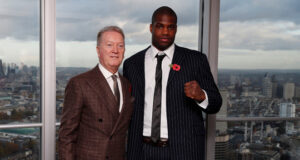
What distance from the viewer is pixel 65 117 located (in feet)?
5.22

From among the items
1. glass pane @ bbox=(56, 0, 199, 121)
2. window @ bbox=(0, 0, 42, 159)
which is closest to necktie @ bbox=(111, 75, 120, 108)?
glass pane @ bbox=(56, 0, 199, 121)

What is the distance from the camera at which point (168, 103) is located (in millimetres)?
1849

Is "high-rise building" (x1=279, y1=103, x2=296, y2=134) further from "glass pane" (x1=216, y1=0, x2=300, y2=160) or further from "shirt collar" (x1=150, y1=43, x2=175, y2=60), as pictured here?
"shirt collar" (x1=150, y1=43, x2=175, y2=60)

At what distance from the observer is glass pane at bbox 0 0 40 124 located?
7.76 feet

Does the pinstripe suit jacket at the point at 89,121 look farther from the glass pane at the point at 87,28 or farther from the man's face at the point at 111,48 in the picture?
the glass pane at the point at 87,28

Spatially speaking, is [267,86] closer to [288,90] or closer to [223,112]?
[288,90]

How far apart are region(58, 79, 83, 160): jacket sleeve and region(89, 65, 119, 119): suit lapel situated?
0.09 meters

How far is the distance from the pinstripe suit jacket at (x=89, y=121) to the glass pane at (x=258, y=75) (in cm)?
137

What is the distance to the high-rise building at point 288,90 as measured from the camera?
295cm

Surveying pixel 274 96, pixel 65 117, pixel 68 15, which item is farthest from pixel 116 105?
pixel 274 96

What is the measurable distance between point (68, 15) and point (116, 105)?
3.81ft

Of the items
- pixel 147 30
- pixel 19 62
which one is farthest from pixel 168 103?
pixel 19 62

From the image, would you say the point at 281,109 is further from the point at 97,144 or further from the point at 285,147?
the point at 97,144

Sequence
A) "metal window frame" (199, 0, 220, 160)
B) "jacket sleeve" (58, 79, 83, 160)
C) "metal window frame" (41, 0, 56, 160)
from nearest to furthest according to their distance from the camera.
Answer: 1. "jacket sleeve" (58, 79, 83, 160)
2. "metal window frame" (41, 0, 56, 160)
3. "metal window frame" (199, 0, 220, 160)
